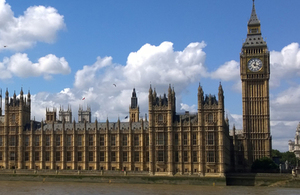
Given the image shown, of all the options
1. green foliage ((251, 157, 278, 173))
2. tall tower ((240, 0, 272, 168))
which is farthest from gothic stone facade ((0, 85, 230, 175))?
tall tower ((240, 0, 272, 168))

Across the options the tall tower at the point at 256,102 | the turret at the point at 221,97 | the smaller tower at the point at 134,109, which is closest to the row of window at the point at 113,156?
the turret at the point at 221,97

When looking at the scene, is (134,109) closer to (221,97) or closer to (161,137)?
(161,137)

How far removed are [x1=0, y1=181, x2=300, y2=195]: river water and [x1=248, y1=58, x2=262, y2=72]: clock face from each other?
4318 centimetres

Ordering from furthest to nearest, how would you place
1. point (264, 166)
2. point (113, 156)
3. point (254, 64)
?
point (254, 64), point (264, 166), point (113, 156)

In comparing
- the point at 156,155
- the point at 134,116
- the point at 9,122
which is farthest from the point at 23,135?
the point at 134,116

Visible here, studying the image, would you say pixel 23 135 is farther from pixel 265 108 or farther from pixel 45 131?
pixel 265 108

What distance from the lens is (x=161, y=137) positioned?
105m

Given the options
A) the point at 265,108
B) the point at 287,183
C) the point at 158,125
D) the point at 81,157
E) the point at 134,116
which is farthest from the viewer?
the point at 134,116

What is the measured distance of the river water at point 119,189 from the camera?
84688 millimetres

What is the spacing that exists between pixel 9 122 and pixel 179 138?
42219mm

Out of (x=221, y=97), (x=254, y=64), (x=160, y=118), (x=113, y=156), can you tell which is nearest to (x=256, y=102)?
(x=254, y=64)

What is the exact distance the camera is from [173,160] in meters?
104

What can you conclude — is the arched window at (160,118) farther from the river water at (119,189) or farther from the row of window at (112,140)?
the river water at (119,189)

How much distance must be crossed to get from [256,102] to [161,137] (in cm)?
3610
